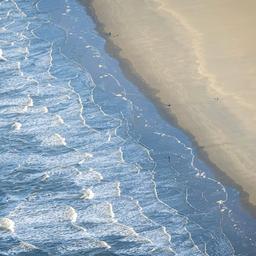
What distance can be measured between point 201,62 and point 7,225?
17.7ft

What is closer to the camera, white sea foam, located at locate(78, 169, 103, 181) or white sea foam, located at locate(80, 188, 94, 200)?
white sea foam, located at locate(80, 188, 94, 200)

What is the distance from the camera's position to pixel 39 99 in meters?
12.7

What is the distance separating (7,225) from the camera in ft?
30.1

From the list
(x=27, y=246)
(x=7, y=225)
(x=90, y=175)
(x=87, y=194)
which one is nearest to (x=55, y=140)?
(x=90, y=175)

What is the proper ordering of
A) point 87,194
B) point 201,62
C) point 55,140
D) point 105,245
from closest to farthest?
point 105,245, point 87,194, point 55,140, point 201,62

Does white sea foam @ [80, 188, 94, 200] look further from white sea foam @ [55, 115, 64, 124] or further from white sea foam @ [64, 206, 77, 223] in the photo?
white sea foam @ [55, 115, 64, 124]

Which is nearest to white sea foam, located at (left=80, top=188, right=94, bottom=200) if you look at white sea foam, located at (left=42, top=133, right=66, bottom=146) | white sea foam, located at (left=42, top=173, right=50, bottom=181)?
white sea foam, located at (left=42, top=173, right=50, bottom=181)

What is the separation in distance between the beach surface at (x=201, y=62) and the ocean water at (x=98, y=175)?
319 millimetres

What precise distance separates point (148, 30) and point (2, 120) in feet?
14.2

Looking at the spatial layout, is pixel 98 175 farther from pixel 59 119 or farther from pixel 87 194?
pixel 59 119

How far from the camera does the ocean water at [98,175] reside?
29.1ft

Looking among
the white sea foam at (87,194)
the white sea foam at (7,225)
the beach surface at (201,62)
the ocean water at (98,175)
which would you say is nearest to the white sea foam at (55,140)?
the ocean water at (98,175)

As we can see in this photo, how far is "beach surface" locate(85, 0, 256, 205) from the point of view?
10781mm

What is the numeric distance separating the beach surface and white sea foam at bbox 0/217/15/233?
8.91 feet
